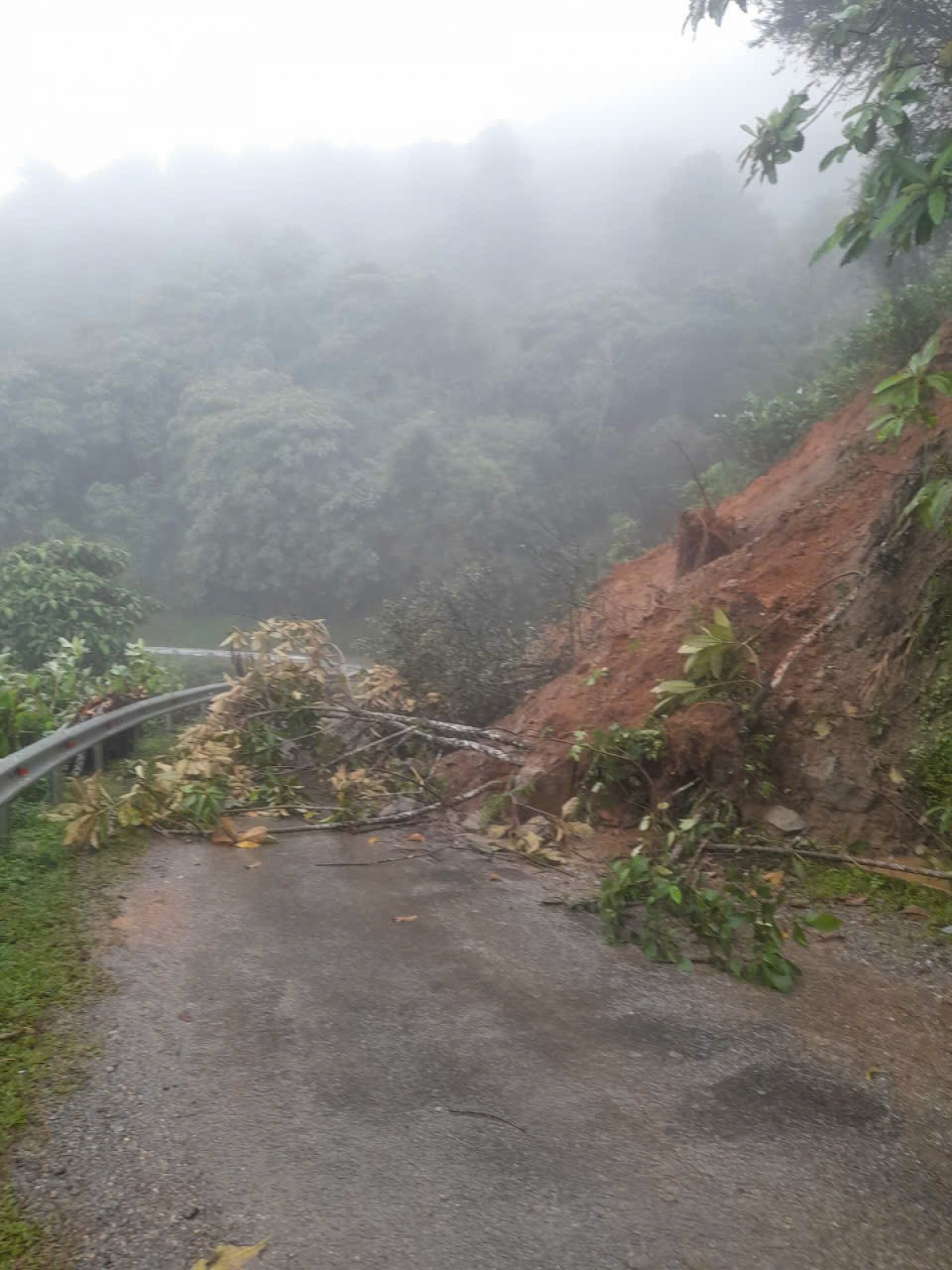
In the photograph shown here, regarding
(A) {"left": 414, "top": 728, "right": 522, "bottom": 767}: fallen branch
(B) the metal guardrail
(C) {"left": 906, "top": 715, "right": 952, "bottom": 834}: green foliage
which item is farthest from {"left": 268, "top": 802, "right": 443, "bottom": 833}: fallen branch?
(C) {"left": 906, "top": 715, "right": 952, "bottom": 834}: green foliage

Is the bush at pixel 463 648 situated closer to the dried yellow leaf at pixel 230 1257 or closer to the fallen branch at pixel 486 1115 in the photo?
the fallen branch at pixel 486 1115

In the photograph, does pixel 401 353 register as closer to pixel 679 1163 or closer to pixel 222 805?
pixel 222 805

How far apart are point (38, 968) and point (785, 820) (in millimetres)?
4279

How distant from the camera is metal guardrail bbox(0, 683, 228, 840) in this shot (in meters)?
6.31

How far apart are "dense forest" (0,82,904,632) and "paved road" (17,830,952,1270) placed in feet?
25.1

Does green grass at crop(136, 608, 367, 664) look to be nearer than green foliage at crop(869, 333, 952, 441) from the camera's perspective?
No

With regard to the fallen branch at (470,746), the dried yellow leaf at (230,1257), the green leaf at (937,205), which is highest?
the green leaf at (937,205)

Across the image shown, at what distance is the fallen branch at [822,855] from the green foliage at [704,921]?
414 millimetres

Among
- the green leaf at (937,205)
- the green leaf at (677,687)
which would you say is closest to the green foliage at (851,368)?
the green leaf at (937,205)

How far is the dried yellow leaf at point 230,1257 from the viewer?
2641 millimetres

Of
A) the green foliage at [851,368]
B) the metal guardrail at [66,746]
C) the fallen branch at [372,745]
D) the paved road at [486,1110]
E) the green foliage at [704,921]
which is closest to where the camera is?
the paved road at [486,1110]

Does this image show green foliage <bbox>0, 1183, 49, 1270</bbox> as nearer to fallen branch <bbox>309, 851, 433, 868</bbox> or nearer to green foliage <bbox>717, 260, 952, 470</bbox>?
fallen branch <bbox>309, 851, 433, 868</bbox>

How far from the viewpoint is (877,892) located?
19.0 feet

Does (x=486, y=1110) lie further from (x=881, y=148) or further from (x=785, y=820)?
(x=881, y=148)
